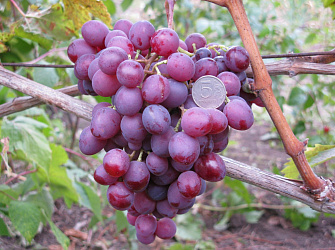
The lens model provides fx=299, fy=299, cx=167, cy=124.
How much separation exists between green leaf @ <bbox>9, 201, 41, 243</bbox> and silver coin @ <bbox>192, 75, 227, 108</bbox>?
857 mm

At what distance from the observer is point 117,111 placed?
0.56 meters

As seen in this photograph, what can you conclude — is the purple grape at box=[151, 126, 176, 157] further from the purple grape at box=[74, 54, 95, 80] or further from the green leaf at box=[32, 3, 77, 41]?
the green leaf at box=[32, 3, 77, 41]

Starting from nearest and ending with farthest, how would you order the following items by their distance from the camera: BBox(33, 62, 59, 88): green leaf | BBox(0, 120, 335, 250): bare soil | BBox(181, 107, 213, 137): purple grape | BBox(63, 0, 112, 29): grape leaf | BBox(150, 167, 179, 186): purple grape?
BBox(181, 107, 213, 137): purple grape < BBox(150, 167, 179, 186): purple grape < BBox(63, 0, 112, 29): grape leaf < BBox(33, 62, 59, 88): green leaf < BBox(0, 120, 335, 250): bare soil

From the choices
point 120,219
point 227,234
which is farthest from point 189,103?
point 227,234

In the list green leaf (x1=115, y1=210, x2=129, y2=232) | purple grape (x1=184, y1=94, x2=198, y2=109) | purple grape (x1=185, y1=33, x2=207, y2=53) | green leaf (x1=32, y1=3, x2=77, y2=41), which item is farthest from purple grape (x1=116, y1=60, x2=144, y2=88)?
green leaf (x1=115, y1=210, x2=129, y2=232)

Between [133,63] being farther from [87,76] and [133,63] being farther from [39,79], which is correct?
[39,79]

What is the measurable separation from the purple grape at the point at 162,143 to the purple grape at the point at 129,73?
104 millimetres

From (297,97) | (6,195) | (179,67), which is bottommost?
(6,195)

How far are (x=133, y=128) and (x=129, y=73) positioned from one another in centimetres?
10

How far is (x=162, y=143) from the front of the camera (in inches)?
21.0

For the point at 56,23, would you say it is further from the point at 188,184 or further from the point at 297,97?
the point at 297,97

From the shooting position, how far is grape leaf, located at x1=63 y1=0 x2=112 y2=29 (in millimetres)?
894

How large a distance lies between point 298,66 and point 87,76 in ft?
1.61

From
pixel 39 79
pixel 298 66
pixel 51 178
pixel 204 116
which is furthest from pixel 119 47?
pixel 51 178
